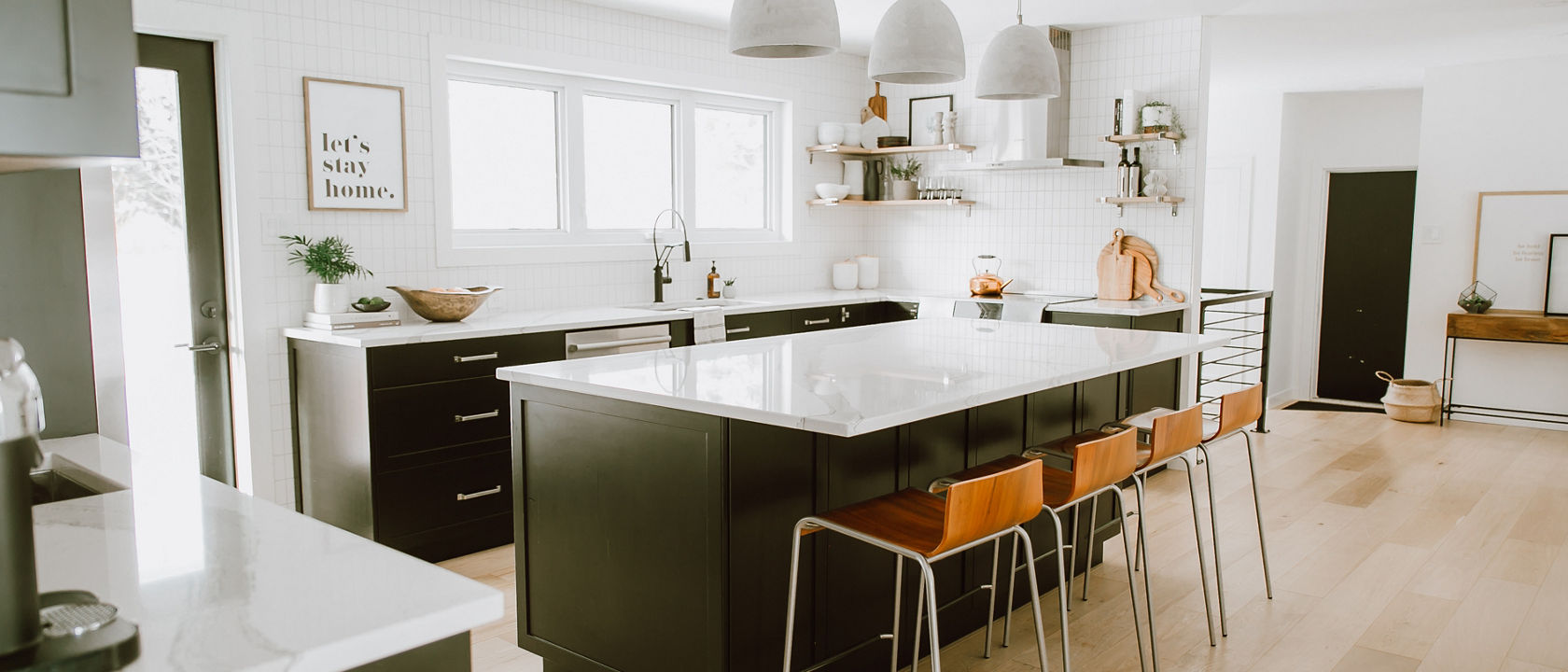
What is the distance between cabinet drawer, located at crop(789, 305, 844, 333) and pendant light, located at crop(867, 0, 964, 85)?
2.55m

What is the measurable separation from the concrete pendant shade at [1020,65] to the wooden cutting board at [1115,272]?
2.47m

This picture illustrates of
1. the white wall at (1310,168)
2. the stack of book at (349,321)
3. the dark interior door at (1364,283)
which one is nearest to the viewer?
the stack of book at (349,321)

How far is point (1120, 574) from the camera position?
3.81 m

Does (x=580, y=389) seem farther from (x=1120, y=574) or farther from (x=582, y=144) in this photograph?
(x=582, y=144)

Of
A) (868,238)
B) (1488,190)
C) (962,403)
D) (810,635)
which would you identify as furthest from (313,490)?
(1488,190)

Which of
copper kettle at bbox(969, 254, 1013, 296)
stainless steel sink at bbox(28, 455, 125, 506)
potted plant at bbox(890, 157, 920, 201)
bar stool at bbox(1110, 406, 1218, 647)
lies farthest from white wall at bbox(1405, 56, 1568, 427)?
stainless steel sink at bbox(28, 455, 125, 506)

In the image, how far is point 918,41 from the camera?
9.61 ft

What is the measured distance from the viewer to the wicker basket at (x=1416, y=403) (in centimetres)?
691

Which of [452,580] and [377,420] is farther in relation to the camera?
[377,420]

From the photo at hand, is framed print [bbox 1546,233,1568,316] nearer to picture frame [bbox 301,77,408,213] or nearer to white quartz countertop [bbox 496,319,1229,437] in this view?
white quartz countertop [bbox 496,319,1229,437]

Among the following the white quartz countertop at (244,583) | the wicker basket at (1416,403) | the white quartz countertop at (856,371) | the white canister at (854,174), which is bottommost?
the wicker basket at (1416,403)

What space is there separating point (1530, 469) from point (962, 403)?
197 inches

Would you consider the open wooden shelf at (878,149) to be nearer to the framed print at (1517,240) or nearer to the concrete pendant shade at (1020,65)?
the concrete pendant shade at (1020,65)

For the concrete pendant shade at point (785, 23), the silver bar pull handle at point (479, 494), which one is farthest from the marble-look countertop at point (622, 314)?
the concrete pendant shade at point (785, 23)
